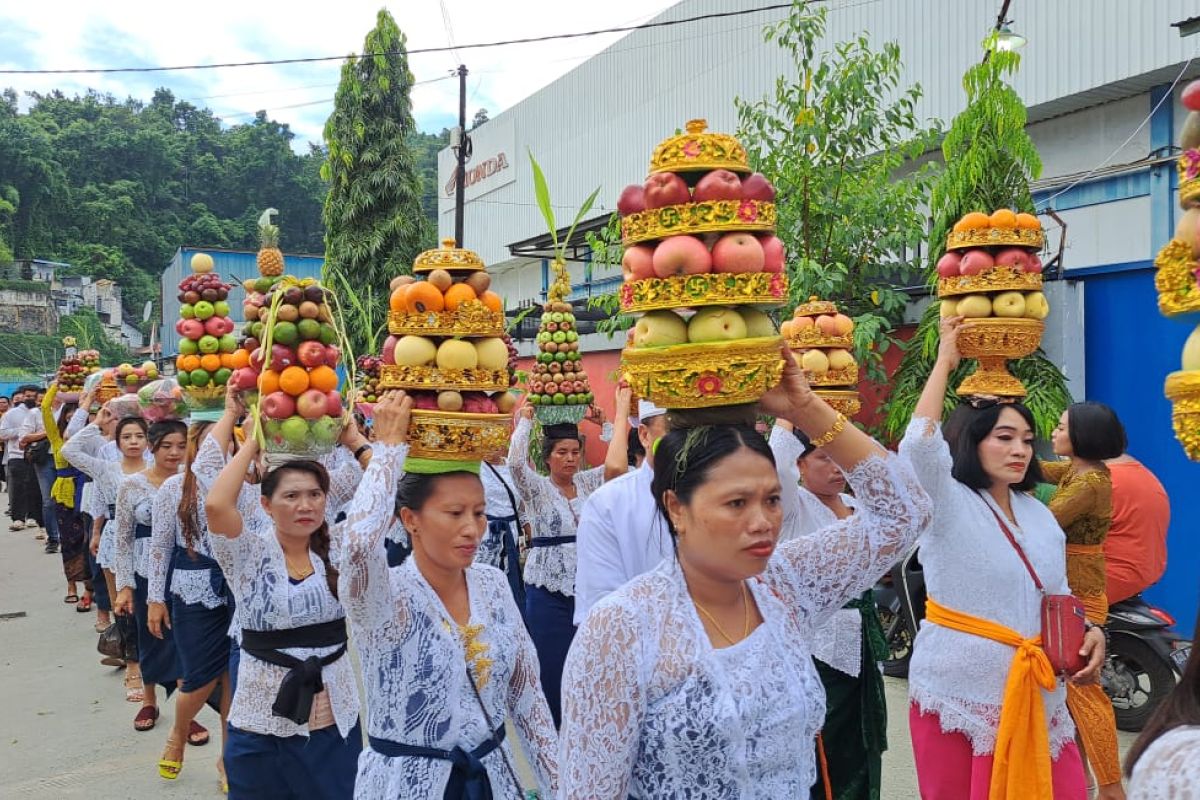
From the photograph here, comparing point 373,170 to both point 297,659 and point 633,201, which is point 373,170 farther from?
point 633,201

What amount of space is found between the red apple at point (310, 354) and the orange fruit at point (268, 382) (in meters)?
0.10

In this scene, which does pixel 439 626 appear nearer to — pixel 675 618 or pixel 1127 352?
pixel 675 618

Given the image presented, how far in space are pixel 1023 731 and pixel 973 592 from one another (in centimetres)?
49

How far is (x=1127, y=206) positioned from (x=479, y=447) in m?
9.76

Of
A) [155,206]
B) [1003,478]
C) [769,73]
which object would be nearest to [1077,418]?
[1003,478]

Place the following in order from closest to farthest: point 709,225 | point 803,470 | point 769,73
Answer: point 709,225, point 803,470, point 769,73

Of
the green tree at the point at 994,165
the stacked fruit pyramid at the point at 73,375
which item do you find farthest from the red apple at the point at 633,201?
the stacked fruit pyramid at the point at 73,375

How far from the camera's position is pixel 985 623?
3506mm

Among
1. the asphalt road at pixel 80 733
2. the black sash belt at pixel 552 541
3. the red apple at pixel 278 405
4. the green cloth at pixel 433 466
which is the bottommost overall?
the asphalt road at pixel 80 733

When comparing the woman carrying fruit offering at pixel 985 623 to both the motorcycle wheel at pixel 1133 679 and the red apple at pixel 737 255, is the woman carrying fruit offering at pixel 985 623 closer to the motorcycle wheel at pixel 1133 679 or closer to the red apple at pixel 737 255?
the red apple at pixel 737 255

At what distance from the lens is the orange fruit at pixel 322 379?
3.47m

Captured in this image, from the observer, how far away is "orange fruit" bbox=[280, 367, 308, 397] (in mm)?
3408

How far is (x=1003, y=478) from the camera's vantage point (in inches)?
144

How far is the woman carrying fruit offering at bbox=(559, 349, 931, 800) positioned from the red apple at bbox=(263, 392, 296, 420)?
171cm
